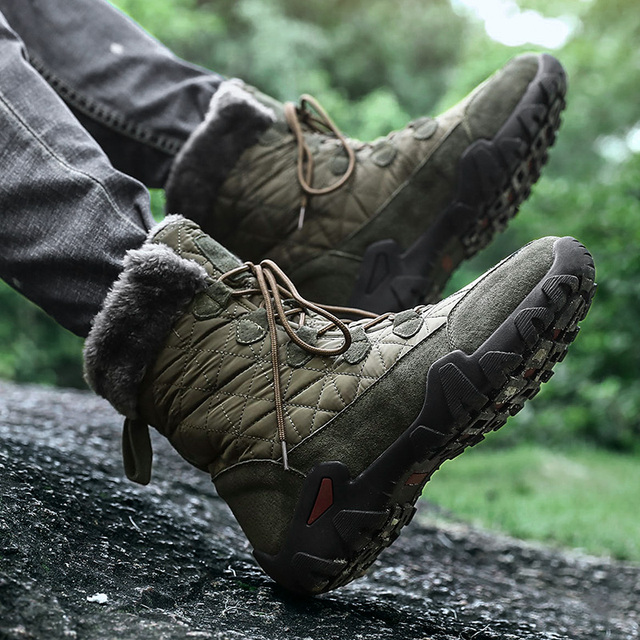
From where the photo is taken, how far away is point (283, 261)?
141 centimetres

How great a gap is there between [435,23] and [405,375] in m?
11.1

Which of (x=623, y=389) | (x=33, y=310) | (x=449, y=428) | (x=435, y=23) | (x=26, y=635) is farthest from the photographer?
(x=435, y=23)

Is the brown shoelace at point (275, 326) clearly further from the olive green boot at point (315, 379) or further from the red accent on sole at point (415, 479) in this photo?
the red accent on sole at point (415, 479)

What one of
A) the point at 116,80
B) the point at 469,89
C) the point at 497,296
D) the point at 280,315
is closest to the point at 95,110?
the point at 116,80

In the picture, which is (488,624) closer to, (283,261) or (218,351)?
(218,351)

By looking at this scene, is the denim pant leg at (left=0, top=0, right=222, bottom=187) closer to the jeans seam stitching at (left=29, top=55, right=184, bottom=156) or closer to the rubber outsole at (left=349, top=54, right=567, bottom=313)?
the jeans seam stitching at (left=29, top=55, right=184, bottom=156)

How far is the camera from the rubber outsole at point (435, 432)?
910 millimetres

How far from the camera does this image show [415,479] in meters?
0.96

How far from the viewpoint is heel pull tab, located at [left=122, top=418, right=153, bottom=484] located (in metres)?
1.08

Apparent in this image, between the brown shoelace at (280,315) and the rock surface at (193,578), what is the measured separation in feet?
0.72

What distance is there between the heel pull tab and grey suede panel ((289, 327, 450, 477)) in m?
0.24

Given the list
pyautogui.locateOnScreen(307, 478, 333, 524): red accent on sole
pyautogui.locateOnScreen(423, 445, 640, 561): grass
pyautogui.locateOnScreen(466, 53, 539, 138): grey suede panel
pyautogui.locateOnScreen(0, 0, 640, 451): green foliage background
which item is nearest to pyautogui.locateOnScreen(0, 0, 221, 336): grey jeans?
pyautogui.locateOnScreen(307, 478, 333, 524): red accent on sole

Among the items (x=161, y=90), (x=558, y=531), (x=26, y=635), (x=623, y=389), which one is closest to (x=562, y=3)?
(x=623, y=389)

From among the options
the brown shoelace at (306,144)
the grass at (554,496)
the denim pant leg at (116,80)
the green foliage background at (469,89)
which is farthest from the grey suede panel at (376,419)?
the green foliage background at (469,89)
